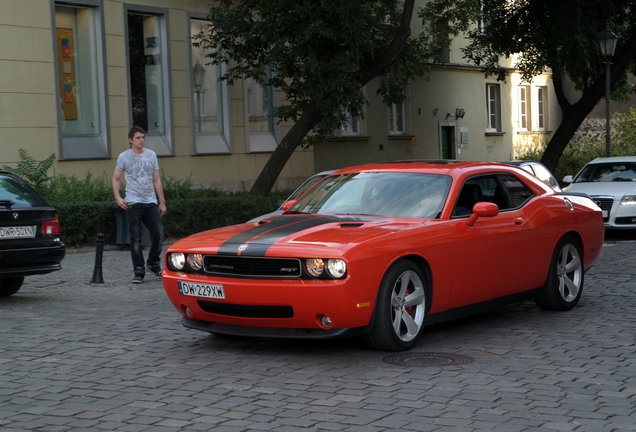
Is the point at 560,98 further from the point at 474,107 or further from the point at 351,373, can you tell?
the point at 351,373

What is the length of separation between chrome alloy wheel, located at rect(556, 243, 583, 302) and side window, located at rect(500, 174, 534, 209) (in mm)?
690

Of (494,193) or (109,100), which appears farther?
(109,100)

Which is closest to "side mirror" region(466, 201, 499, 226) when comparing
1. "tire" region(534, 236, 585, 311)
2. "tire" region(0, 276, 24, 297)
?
"tire" region(534, 236, 585, 311)

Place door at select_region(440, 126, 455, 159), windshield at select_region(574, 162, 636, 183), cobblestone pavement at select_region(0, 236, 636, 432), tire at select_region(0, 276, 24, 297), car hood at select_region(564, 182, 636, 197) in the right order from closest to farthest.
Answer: cobblestone pavement at select_region(0, 236, 636, 432) < tire at select_region(0, 276, 24, 297) < car hood at select_region(564, 182, 636, 197) < windshield at select_region(574, 162, 636, 183) < door at select_region(440, 126, 455, 159)

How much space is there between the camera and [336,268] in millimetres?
7348

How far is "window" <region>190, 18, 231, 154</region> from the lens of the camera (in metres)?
25.3

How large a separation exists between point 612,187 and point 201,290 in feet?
43.5

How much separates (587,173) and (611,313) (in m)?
11.3

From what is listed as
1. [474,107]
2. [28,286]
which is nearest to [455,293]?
[28,286]

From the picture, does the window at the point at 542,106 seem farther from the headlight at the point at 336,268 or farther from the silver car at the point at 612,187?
the headlight at the point at 336,268

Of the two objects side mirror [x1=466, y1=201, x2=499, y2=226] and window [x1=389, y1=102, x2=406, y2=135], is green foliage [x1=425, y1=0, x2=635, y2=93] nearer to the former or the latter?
window [x1=389, y1=102, x2=406, y2=135]

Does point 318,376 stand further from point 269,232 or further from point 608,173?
point 608,173

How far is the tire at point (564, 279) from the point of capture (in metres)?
9.67

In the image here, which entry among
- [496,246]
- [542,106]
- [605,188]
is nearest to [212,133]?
[605,188]
